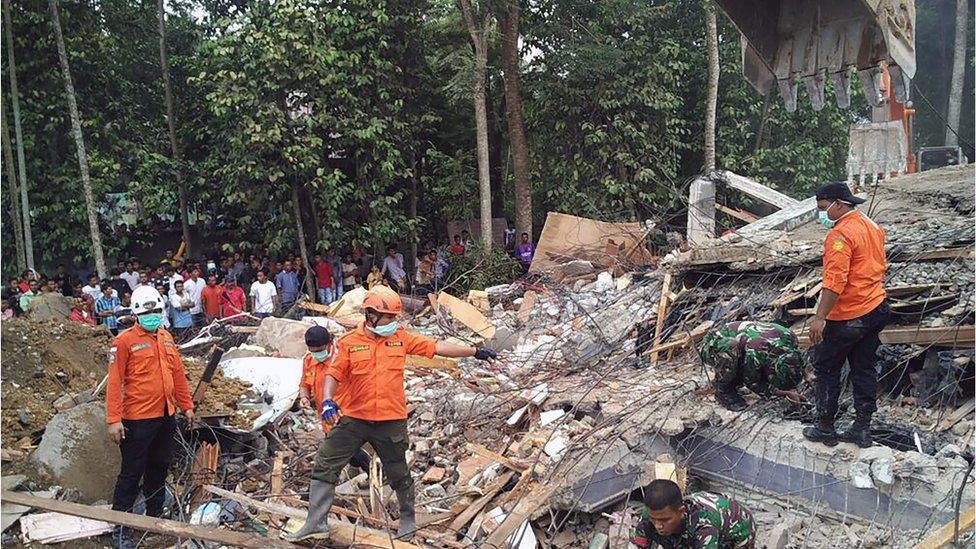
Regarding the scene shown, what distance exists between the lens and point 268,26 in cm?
1286

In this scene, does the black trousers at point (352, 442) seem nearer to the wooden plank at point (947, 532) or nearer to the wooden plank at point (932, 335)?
the wooden plank at point (947, 532)

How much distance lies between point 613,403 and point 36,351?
508cm

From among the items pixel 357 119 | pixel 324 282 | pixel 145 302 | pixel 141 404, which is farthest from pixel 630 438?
pixel 357 119

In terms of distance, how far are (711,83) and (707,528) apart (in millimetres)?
A: 12419

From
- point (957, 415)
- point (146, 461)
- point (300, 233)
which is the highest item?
point (300, 233)

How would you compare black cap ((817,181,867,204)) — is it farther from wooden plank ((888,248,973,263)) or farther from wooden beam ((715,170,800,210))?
wooden beam ((715,170,800,210))

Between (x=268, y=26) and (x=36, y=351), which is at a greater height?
(x=268, y=26)

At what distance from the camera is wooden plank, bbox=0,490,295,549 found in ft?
14.3

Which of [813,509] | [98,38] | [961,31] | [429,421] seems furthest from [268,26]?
[961,31]

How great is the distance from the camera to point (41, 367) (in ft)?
21.4

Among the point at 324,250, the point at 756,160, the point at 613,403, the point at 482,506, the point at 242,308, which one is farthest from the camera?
the point at 756,160

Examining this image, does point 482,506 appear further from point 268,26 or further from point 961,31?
point 961,31

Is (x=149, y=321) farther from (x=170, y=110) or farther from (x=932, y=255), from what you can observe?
(x=170, y=110)

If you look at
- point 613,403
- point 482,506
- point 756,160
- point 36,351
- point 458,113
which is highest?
point 458,113
